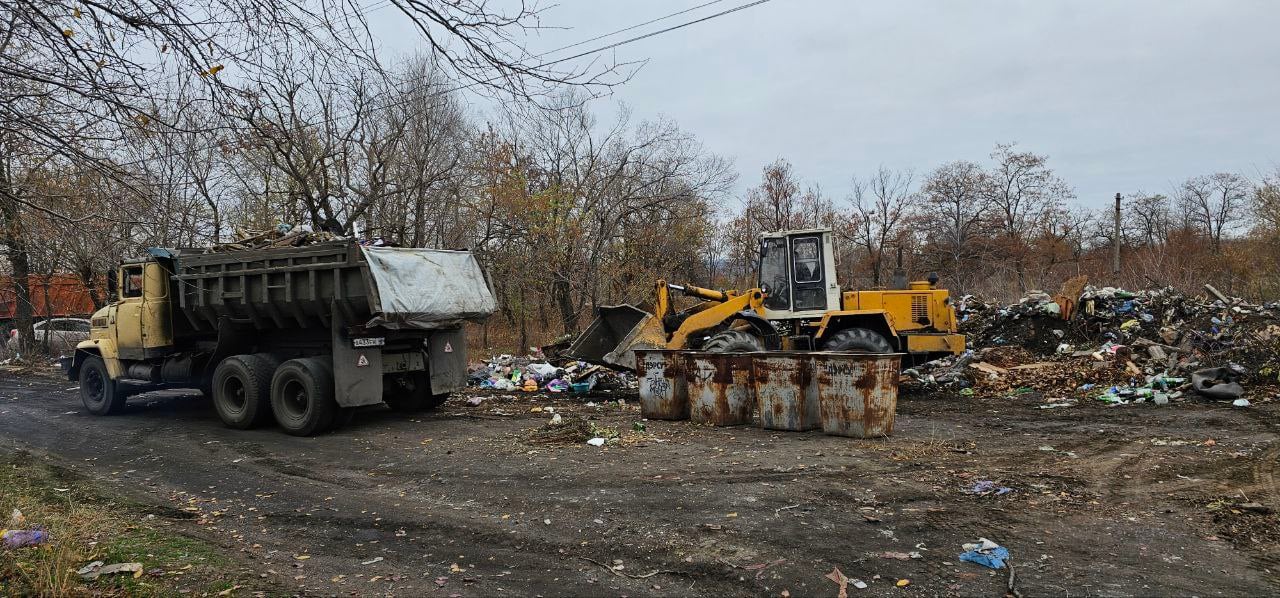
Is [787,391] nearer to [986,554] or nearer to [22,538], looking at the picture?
[986,554]

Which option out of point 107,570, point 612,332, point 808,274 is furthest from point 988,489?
point 612,332

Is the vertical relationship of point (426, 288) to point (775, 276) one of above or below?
below

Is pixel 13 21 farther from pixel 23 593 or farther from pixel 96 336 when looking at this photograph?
pixel 96 336

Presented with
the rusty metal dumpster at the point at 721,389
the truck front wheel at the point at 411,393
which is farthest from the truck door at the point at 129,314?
the rusty metal dumpster at the point at 721,389

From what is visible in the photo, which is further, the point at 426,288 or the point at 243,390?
the point at 243,390

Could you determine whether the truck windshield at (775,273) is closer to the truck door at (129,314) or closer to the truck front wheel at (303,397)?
the truck front wheel at (303,397)

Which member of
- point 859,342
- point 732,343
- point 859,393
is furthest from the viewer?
point 859,342

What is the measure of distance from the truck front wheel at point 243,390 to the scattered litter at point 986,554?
842cm

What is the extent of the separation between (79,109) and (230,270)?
16.9 ft

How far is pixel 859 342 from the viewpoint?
1165 cm

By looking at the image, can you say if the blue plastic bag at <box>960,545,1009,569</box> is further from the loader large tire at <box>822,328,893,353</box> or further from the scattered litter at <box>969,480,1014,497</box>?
the loader large tire at <box>822,328,893,353</box>

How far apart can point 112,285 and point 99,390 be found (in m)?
1.72

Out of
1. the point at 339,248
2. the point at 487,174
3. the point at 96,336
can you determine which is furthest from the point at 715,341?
the point at 487,174

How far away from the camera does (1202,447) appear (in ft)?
25.0
